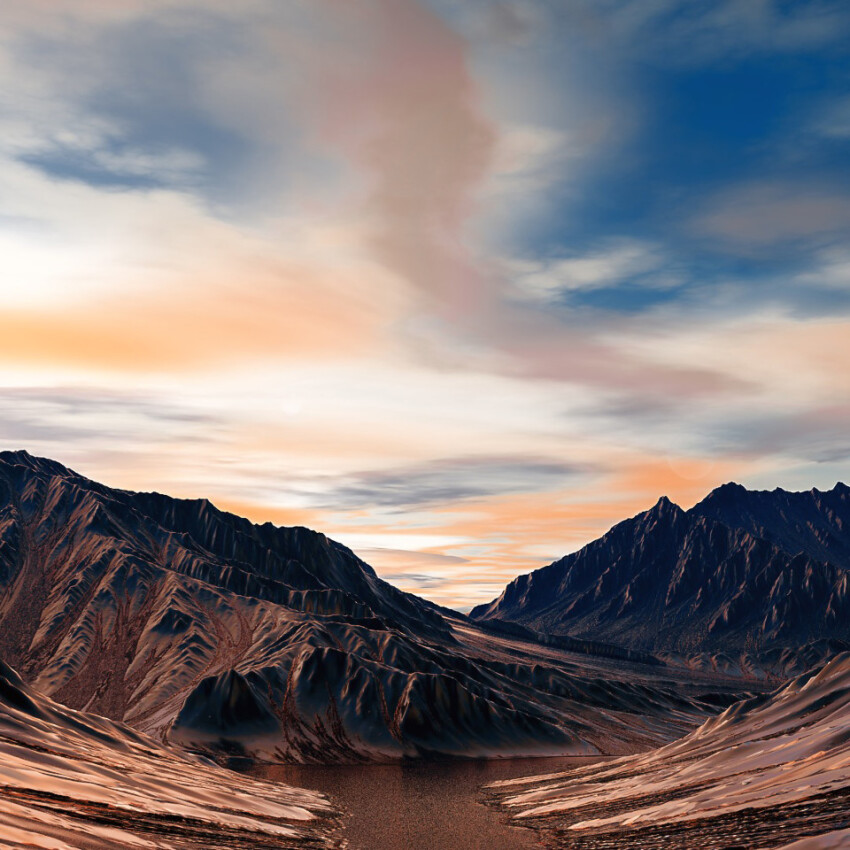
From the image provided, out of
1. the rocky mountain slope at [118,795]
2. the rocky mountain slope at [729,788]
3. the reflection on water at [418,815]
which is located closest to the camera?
the rocky mountain slope at [118,795]

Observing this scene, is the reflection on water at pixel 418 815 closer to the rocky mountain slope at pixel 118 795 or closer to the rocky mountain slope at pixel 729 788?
the rocky mountain slope at pixel 729 788

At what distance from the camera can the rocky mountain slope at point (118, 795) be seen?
73.2 metres

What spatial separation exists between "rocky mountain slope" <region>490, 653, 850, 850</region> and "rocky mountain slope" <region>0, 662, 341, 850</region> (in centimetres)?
3566

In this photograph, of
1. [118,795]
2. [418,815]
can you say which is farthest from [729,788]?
[118,795]

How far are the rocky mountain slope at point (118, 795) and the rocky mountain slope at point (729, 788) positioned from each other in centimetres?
3566

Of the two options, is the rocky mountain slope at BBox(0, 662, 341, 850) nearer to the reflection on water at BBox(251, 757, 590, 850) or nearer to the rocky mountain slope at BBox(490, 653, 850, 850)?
the reflection on water at BBox(251, 757, 590, 850)

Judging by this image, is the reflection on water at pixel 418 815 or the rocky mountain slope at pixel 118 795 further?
the reflection on water at pixel 418 815

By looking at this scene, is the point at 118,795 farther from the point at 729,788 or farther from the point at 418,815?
the point at 729,788

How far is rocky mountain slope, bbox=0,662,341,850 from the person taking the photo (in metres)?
73.2

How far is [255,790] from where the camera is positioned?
143375mm

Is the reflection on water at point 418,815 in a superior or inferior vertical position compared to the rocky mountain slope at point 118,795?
inferior

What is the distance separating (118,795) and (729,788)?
241ft

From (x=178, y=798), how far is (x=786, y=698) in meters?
112

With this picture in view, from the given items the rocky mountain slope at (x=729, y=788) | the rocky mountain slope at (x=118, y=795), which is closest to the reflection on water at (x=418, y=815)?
the rocky mountain slope at (x=729, y=788)
